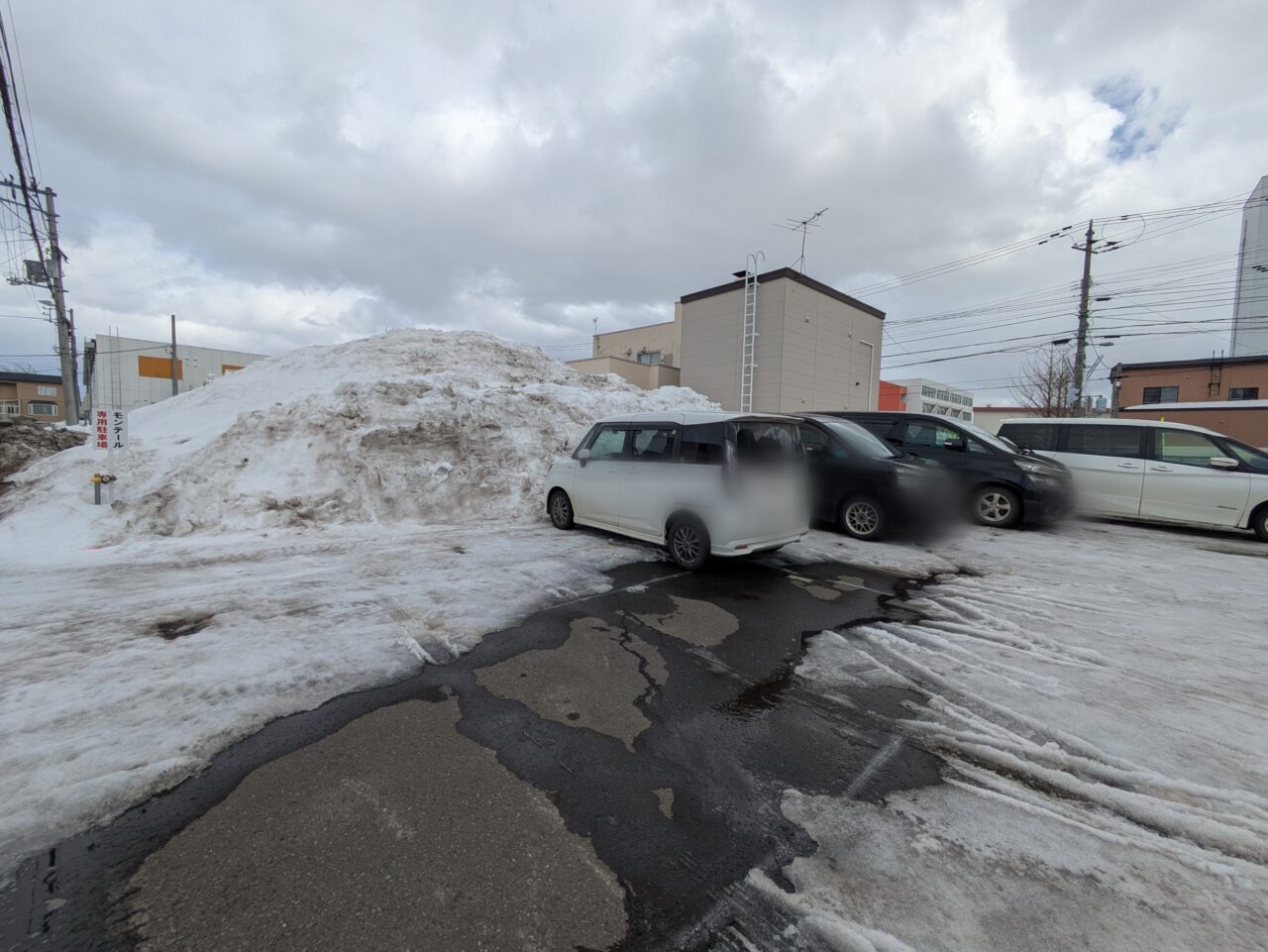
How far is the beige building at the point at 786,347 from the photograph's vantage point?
19.9 metres

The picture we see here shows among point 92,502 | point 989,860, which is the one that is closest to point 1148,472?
point 989,860

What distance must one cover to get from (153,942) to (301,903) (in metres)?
0.42

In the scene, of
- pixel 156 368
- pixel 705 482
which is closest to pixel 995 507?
pixel 705 482

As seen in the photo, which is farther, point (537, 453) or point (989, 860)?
point (537, 453)

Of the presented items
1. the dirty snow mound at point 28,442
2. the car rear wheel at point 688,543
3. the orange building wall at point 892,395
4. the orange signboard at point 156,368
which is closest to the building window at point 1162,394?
the orange building wall at point 892,395

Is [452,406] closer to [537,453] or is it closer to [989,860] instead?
[537,453]

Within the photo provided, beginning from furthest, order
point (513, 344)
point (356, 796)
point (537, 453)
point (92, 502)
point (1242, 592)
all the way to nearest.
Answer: point (513, 344) → point (537, 453) → point (92, 502) → point (1242, 592) → point (356, 796)

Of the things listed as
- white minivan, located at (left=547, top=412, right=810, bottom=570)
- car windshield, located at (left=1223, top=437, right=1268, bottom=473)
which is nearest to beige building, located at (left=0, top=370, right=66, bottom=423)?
white minivan, located at (left=547, top=412, right=810, bottom=570)

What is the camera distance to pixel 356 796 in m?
2.46

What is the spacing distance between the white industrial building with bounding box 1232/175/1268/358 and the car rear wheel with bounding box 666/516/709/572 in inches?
1533

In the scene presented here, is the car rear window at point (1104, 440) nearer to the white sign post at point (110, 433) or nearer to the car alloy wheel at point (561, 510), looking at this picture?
the car alloy wheel at point (561, 510)

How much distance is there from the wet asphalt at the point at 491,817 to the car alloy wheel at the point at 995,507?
687 centimetres

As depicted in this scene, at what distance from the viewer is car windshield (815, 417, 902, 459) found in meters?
7.94

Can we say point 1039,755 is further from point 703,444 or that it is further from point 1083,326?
point 1083,326
